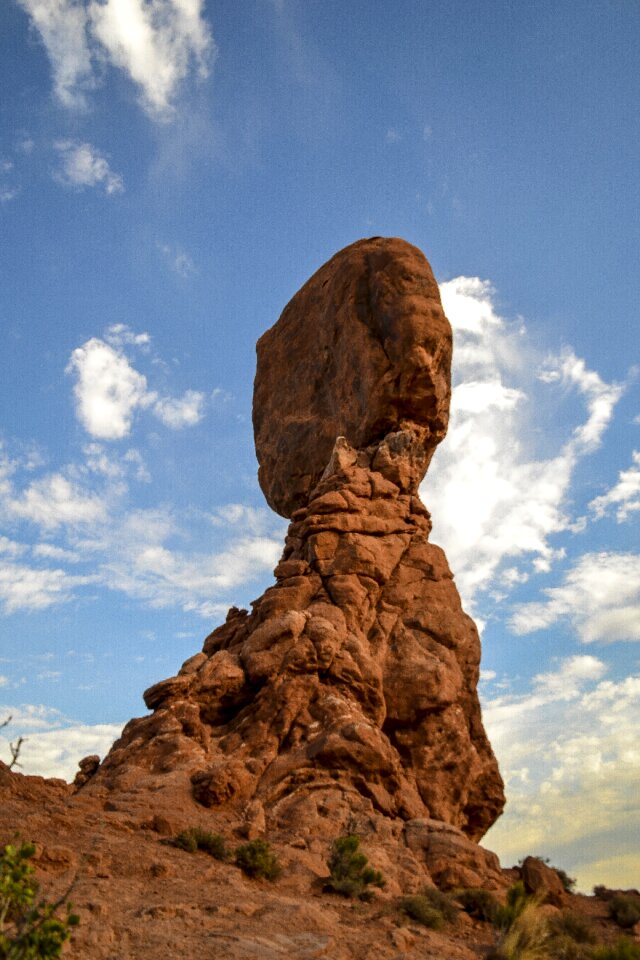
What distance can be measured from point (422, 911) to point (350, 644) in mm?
9833

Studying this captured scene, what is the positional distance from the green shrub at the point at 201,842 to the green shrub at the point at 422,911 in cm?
365

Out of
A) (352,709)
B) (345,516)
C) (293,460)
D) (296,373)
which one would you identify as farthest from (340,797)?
(296,373)

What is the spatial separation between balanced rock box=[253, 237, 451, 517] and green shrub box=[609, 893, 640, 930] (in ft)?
50.9

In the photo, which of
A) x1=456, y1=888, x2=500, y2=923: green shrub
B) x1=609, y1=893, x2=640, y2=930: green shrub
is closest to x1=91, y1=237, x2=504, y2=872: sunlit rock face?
x1=456, y1=888, x2=500, y2=923: green shrub

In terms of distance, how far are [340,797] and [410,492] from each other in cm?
1365

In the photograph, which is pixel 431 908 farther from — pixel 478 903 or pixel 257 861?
pixel 257 861

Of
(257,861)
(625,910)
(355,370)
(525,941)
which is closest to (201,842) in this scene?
(257,861)

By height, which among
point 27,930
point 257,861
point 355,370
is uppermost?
point 355,370

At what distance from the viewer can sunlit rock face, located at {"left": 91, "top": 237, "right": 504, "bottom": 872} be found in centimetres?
1932

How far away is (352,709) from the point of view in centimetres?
2180

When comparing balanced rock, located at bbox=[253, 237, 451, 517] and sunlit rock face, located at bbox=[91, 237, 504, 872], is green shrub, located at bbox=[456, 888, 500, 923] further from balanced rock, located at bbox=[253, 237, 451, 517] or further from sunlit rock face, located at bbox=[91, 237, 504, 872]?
balanced rock, located at bbox=[253, 237, 451, 517]

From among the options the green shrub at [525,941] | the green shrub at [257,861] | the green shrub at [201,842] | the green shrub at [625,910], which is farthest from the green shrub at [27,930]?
the green shrub at [625,910]

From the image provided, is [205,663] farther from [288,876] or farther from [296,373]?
[296,373]

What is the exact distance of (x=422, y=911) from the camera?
1405 centimetres
